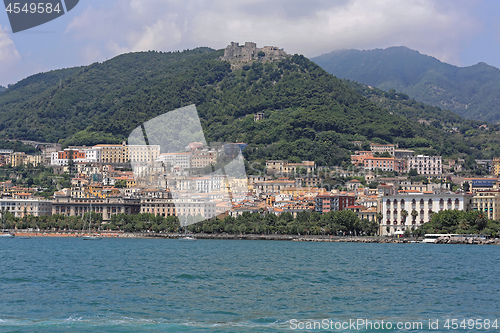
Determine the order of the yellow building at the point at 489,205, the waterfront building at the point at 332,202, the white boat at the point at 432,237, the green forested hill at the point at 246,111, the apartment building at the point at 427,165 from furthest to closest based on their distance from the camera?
1. the green forested hill at the point at 246,111
2. the apartment building at the point at 427,165
3. the waterfront building at the point at 332,202
4. the yellow building at the point at 489,205
5. the white boat at the point at 432,237

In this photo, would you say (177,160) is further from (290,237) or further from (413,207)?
(413,207)

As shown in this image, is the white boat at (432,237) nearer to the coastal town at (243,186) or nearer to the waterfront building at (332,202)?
the coastal town at (243,186)

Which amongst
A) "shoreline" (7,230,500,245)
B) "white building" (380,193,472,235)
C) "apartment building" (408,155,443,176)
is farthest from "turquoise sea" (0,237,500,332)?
"apartment building" (408,155,443,176)

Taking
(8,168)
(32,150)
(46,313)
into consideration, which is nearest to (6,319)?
(46,313)

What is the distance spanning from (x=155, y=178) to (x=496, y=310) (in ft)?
256

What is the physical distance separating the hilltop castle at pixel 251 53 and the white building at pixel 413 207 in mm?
80781

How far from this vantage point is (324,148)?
101438 mm

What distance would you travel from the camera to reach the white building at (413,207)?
6588cm

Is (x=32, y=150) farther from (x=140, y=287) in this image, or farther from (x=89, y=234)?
(x=140, y=287)

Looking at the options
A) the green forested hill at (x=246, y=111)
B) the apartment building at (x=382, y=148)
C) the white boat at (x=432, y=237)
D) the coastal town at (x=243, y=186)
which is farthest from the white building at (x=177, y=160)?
the white boat at (x=432, y=237)

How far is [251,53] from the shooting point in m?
148

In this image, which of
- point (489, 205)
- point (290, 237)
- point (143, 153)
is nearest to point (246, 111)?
point (143, 153)

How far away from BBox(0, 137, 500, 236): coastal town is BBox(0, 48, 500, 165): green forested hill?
5501 mm

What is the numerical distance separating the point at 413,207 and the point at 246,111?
60.9 m
